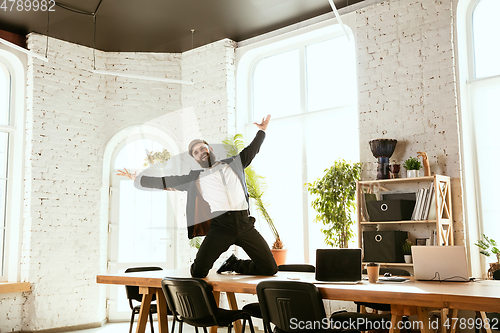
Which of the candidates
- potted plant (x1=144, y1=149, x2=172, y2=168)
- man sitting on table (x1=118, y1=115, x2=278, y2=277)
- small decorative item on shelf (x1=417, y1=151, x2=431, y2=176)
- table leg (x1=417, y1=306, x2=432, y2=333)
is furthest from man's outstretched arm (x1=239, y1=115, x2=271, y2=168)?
potted plant (x1=144, y1=149, x2=172, y2=168)

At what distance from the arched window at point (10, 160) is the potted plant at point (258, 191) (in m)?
2.58

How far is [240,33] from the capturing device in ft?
Answer: 21.0

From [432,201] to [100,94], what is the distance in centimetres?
451

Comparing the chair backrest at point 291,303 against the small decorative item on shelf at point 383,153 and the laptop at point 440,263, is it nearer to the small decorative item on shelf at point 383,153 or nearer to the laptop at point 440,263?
the laptop at point 440,263

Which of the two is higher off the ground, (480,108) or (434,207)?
(480,108)

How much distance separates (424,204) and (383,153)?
655 millimetres

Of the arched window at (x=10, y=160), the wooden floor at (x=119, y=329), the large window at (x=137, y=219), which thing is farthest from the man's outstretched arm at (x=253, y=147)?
the arched window at (x=10, y=160)

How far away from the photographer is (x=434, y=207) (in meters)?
4.46

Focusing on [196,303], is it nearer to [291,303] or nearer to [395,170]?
[291,303]

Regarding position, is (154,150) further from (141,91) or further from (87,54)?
(87,54)

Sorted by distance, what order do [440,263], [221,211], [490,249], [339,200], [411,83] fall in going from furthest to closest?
[339,200] < [411,83] < [490,249] < [221,211] < [440,263]

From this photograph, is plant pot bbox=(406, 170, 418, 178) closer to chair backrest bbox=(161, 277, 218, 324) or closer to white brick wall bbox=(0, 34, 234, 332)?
chair backrest bbox=(161, 277, 218, 324)

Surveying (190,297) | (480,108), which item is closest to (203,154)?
(190,297)

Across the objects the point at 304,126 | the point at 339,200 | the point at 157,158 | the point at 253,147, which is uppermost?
the point at 304,126
